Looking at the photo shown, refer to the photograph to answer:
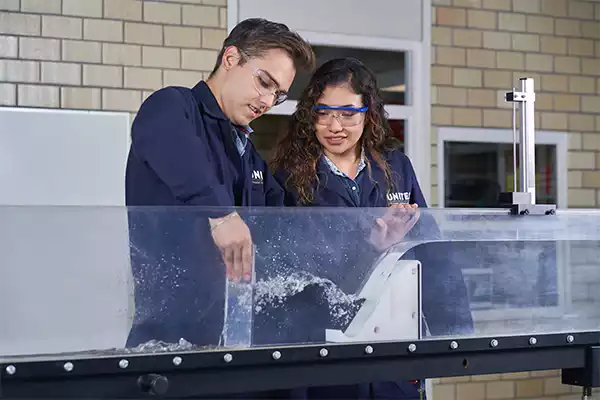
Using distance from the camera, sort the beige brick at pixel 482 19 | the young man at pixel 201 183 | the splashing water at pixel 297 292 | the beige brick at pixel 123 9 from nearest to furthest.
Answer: the young man at pixel 201 183 < the splashing water at pixel 297 292 < the beige brick at pixel 123 9 < the beige brick at pixel 482 19

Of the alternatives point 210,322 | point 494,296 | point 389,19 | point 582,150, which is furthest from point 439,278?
point 582,150

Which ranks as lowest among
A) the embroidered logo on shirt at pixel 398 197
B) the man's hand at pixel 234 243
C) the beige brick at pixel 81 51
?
the man's hand at pixel 234 243

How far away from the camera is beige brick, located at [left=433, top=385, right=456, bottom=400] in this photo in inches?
224

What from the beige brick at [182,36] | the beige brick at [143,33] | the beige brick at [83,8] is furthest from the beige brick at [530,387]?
the beige brick at [83,8]

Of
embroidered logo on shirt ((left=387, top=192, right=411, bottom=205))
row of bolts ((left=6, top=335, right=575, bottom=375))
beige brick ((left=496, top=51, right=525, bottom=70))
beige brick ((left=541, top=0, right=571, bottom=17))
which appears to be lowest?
row of bolts ((left=6, top=335, right=575, bottom=375))

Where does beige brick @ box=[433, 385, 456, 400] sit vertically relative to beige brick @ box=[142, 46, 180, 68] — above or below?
below

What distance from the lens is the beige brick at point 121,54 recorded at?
193 inches

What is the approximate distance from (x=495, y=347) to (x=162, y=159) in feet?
3.20

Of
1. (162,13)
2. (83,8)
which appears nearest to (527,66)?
(162,13)

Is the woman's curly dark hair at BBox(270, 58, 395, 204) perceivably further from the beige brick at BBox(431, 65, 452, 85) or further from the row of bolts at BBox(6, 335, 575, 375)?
the beige brick at BBox(431, 65, 452, 85)

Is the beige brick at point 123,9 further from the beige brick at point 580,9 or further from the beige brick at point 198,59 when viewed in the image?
the beige brick at point 580,9

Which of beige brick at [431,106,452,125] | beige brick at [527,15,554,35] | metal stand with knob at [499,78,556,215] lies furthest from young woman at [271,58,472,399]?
beige brick at [527,15,554,35]

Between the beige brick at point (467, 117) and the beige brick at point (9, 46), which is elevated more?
the beige brick at point (9, 46)

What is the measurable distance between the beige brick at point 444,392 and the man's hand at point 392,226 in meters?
3.46
